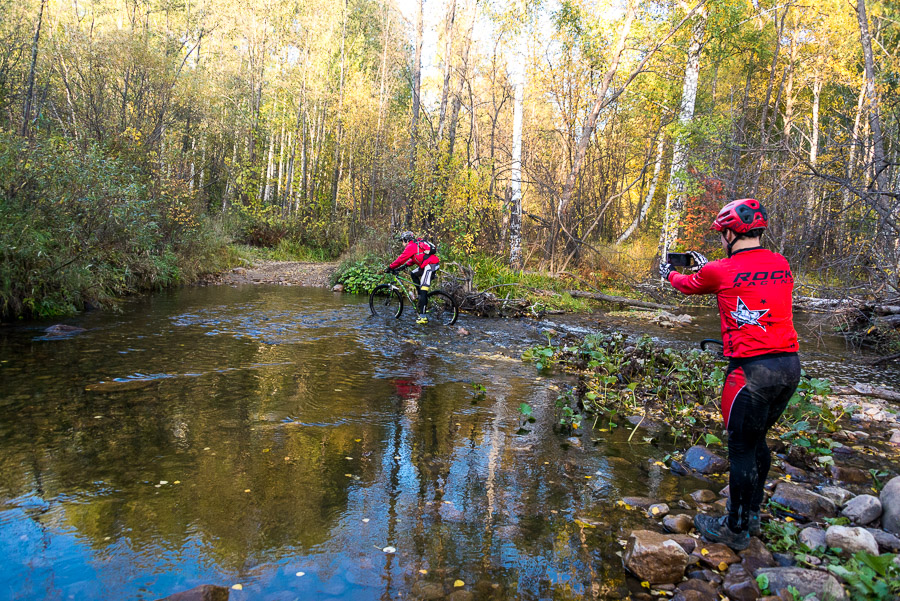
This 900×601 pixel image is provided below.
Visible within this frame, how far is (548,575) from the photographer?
3.34m

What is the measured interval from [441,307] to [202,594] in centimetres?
1104

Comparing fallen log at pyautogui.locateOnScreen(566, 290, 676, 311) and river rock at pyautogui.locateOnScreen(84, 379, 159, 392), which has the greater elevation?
fallen log at pyautogui.locateOnScreen(566, 290, 676, 311)

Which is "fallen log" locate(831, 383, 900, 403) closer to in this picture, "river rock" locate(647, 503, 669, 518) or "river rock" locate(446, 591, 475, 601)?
"river rock" locate(647, 503, 669, 518)

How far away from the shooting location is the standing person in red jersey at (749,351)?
3.54 metres

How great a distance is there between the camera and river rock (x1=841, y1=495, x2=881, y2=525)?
3.97 m

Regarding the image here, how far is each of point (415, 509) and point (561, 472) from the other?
1.42 meters

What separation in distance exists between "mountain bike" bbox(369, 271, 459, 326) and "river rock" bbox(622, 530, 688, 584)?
9030 mm

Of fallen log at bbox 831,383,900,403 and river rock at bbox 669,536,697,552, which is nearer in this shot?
river rock at bbox 669,536,697,552

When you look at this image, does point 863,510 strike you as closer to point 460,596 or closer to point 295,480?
point 460,596

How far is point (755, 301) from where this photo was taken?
11.7ft

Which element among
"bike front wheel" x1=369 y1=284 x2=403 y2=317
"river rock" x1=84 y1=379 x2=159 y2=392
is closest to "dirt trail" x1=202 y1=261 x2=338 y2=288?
Result: "bike front wheel" x1=369 y1=284 x2=403 y2=317

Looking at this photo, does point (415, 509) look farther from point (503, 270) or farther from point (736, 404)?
point (503, 270)

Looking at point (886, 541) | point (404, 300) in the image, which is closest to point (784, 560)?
point (886, 541)

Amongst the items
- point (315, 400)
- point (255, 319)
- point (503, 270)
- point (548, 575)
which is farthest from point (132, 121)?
point (548, 575)
